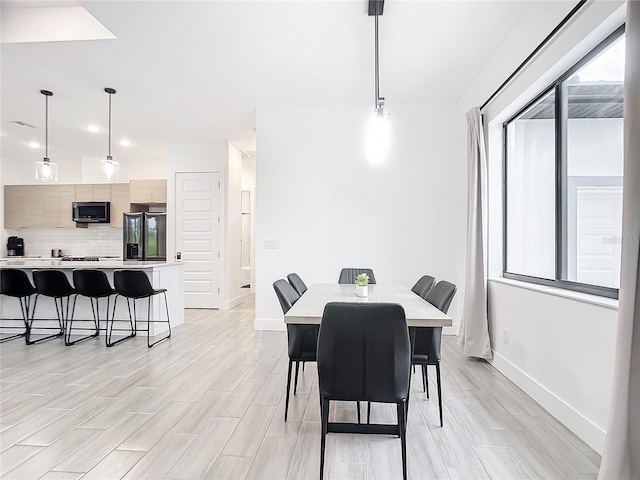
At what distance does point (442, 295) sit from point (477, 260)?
135cm

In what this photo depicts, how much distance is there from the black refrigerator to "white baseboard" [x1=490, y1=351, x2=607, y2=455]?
18.2 ft

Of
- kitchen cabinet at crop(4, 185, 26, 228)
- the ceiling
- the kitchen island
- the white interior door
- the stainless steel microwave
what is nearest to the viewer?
the ceiling

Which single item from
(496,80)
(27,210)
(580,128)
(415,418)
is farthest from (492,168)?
(27,210)

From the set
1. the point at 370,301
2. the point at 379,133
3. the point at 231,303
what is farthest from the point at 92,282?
the point at 379,133

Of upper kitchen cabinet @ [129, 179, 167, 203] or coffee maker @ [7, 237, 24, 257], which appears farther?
coffee maker @ [7, 237, 24, 257]

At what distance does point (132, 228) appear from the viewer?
6414 mm

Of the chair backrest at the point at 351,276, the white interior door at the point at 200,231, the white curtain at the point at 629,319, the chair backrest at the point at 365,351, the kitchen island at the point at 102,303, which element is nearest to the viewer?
the white curtain at the point at 629,319

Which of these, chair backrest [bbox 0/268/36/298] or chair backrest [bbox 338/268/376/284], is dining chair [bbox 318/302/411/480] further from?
chair backrest [bbox 0/268/36/298]

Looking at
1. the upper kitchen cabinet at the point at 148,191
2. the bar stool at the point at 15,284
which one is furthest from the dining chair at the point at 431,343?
the upper kitchen cabinet at the point at 148,191

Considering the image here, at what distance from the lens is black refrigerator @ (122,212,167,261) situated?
20.7 ft

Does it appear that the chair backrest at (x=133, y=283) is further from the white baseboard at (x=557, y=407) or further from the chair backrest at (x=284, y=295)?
the white baseboard at (x=557, y=407)

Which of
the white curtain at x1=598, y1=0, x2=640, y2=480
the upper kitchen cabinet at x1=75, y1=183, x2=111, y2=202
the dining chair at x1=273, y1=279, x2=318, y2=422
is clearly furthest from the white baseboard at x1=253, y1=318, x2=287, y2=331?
the upper kitchen cabinet at x1=75, y1=183, x2=111, y2=202

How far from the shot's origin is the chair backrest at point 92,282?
405 cm

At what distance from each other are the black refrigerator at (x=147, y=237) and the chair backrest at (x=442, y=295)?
5121mm
